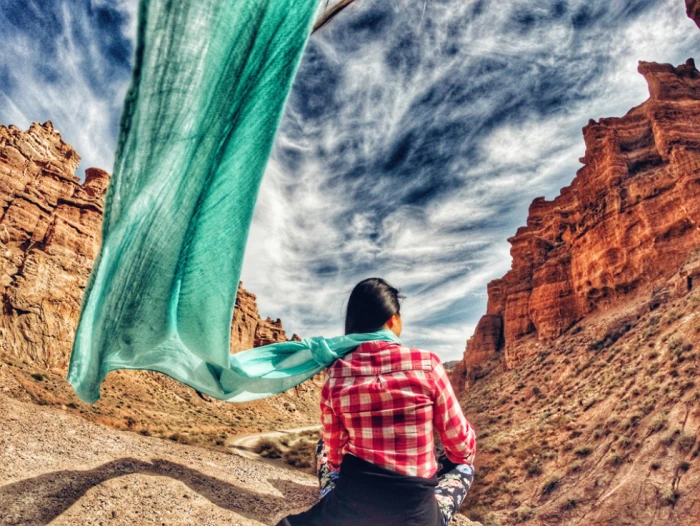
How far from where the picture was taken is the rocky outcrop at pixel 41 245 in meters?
21.1

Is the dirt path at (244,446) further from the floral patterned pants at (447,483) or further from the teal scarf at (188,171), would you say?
the teal scarf at (188,171)

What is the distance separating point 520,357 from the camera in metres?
35.9

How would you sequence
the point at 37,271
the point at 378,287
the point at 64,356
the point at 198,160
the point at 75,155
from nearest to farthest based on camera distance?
the point at 198,160 → the point at 378,287 → the point at 64,356 → the point at 37,271 → the point at 75,155

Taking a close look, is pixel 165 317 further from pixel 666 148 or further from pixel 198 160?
pixel 666 148

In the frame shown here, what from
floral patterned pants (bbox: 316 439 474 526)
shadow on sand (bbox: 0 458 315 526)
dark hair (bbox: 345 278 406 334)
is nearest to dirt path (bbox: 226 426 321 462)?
shadow on sand (bbox: 0 458 315 526)

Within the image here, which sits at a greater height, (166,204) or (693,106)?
(693,106)

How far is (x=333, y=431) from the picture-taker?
1972 mm

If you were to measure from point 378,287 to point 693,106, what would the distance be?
43.2m

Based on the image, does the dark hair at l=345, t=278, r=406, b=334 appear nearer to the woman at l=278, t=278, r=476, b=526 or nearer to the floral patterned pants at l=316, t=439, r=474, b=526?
the woman at l=278, t=278, r=476, b=526

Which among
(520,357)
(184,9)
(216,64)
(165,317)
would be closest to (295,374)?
(165,317)

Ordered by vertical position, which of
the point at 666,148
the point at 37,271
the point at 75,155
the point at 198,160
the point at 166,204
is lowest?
the point at 166,204

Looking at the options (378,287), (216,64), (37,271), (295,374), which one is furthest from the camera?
(37,271)

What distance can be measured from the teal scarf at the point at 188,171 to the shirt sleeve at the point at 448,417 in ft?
1.07

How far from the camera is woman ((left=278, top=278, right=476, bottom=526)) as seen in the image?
1701mm
